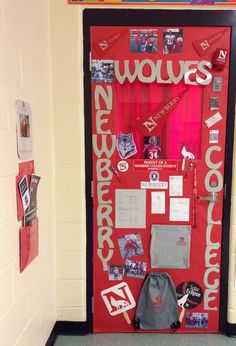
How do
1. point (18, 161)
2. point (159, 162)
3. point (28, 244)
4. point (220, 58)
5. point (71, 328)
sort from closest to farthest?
point (18, 161) < point (28, 244) < point (220, 58) < point (159, 162) < point (71, 328)

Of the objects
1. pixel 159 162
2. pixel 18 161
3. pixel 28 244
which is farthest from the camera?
pixel 159 162

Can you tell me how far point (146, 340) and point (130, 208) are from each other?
92cm

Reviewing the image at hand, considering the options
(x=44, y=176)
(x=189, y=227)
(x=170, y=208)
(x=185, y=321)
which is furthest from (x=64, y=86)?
(x=185, y=321)

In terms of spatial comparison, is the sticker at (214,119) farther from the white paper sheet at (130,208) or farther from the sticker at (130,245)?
the sticker at (130,245)

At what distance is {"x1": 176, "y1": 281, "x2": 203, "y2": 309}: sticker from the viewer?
2293mm

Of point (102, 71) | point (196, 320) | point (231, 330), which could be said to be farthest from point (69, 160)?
point (231, 330)

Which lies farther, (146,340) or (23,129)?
(146,340)

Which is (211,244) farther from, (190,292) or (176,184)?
(176,184)

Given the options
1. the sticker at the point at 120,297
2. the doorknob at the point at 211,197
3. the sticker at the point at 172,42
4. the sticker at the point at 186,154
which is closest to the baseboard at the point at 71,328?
the sticker at the point at 120,297

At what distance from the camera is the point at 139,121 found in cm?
221

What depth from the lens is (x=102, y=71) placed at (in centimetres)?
216

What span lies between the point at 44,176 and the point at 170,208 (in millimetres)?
887

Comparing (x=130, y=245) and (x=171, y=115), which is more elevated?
(x=171, y=115)

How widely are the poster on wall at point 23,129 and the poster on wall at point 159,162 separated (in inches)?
22.3
